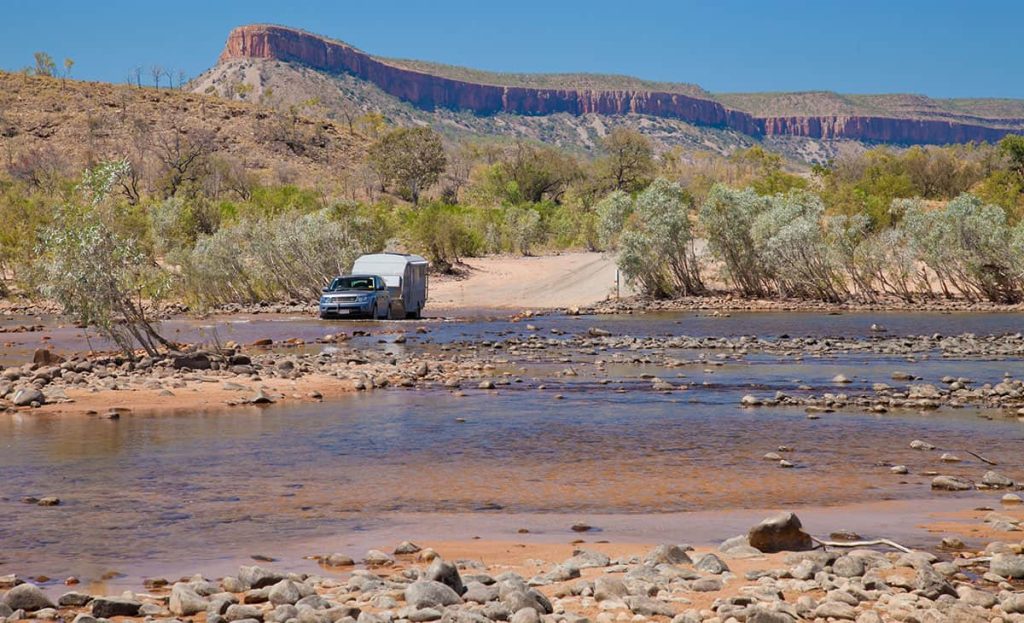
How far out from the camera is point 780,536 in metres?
9.55

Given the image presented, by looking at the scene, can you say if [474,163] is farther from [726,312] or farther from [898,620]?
[898,620]

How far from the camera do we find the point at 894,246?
50.6 metres

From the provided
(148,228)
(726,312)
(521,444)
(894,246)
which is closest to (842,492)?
(521,444)

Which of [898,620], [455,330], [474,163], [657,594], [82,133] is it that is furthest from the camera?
[474,163]

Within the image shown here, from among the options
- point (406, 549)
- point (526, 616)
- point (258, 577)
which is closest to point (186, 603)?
point (258, 577)

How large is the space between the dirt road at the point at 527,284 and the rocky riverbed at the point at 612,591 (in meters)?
44.6

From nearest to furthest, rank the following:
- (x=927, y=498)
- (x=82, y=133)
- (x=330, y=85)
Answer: (x=927, y=498)
(x=82, y=133)
(x=330, y=85)

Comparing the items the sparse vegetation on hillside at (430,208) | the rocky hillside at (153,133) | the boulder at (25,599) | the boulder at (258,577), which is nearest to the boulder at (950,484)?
the boulder at (258,577)

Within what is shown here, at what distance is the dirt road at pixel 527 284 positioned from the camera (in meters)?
55.3

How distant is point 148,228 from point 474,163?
64.6 meters

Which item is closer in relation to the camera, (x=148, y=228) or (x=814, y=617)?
(x=814, y=617)

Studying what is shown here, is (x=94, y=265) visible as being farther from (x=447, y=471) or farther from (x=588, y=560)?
(x=588, y=560)

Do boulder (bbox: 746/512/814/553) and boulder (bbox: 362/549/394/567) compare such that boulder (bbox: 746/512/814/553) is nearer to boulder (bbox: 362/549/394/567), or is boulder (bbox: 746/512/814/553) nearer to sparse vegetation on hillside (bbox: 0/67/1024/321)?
boulder (bbox: 362/549/394/567)

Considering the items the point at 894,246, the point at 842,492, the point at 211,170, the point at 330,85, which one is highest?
the point at 330,85
